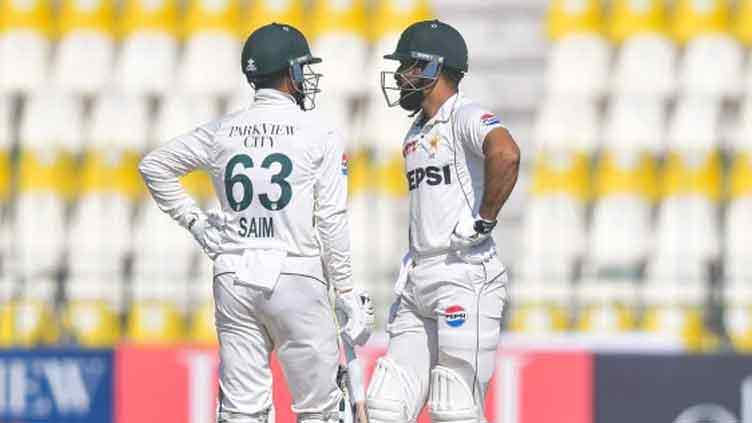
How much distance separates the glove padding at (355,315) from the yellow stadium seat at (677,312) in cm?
486

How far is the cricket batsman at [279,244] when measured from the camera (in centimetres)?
673

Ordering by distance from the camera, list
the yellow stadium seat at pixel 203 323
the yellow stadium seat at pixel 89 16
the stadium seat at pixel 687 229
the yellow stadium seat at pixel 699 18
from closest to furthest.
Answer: the yellow stadium seat at pixel 203 323 → the stadium seat at pixel 687 229 → the yellow stadium seat at pixel 699 18 → the yellow stadium seat at pixel 89 16

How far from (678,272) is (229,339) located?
5.87 m

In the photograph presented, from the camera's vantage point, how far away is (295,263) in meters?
6.76

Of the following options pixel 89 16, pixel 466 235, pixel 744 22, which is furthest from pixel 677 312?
pixel 89 16

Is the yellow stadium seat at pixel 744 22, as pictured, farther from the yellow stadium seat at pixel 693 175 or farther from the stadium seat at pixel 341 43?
the stadium seat at pixel 341 43

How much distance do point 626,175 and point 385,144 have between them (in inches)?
69.7

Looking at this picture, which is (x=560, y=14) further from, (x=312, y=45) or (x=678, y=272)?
(x=678, y=272)

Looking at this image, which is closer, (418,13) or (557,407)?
(557,407)

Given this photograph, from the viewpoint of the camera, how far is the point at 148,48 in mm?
14406

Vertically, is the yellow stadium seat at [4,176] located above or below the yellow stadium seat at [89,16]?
below

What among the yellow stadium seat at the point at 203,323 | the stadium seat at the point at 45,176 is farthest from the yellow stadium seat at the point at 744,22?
the stadium seat at the point at 45,176

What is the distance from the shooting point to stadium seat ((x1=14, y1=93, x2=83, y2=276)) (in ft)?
44.1

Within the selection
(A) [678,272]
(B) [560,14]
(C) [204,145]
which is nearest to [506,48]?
(B) [560,14]
